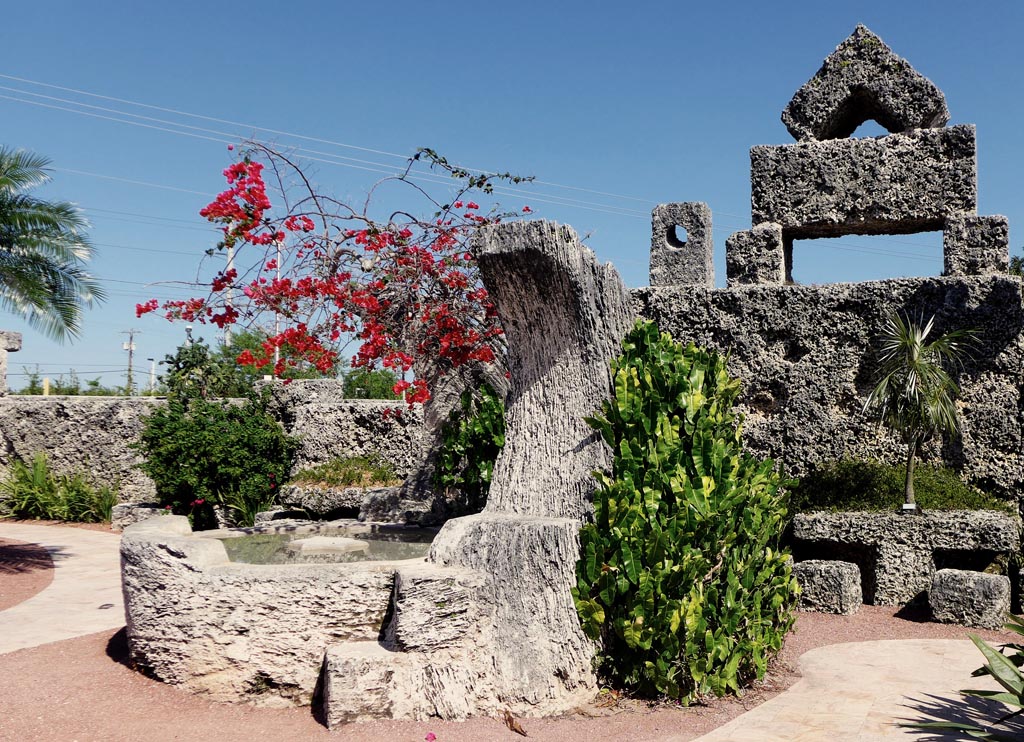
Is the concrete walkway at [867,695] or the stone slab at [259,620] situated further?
the stone slab at [259,620]

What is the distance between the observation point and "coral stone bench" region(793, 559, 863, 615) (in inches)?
270

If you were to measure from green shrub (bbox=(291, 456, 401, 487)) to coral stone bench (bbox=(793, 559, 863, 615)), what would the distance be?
213 inches

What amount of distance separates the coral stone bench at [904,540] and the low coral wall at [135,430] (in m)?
5.43

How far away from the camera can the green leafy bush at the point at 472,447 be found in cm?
719

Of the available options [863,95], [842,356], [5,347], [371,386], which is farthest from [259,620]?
[371,386]

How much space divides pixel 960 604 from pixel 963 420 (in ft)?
5.44

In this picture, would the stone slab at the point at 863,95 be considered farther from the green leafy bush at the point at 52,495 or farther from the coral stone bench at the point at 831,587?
the green leafy bush at the point at 52,495

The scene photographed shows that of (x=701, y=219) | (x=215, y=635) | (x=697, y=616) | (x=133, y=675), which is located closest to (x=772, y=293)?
(x=701, y=219)

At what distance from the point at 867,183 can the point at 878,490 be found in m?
2.91

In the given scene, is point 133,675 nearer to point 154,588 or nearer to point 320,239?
point 154,588

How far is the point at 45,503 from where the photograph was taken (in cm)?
1349

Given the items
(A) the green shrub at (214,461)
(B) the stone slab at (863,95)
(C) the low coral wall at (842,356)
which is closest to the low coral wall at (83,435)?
(A) the green shrub at (214,461)

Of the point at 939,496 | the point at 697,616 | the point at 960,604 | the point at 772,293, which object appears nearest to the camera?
the point at 697,616

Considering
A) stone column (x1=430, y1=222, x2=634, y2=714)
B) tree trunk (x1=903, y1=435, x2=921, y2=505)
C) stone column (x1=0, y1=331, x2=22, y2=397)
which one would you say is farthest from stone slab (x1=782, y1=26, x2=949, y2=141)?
stone column (x1=0, y1=331, x2=22, y2=397)
